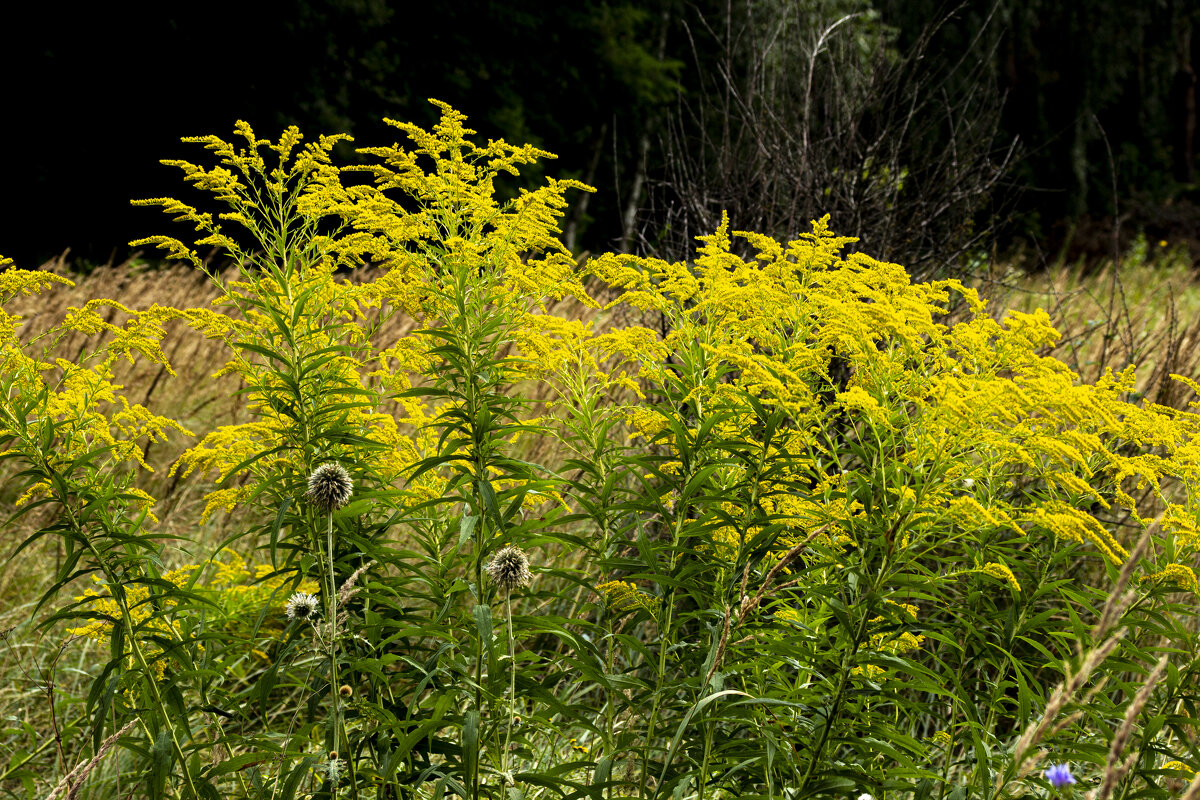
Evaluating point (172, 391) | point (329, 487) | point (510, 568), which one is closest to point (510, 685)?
point (510, 568)

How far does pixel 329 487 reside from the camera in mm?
2180

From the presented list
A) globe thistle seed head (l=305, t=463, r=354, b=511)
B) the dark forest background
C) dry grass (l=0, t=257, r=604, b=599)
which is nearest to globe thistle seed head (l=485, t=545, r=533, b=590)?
globe thistle seed head (l=305, t=463, r=354, b=511)

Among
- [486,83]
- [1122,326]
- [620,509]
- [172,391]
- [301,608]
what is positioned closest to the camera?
[301,608]

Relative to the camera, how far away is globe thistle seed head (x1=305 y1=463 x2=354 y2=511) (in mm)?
2166

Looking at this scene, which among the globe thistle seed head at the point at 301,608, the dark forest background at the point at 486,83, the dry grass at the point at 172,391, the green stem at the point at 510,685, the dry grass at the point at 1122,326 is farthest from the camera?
the dark forest background at the point at 486,83

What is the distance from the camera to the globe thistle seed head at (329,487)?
2.17 metres

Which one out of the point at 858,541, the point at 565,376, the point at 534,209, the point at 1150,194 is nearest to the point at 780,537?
the point at 858,541

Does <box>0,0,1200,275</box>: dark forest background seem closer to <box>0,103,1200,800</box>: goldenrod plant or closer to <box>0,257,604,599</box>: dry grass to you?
<box>0,257,604,599</box>: dry grass

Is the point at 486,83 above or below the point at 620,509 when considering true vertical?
above

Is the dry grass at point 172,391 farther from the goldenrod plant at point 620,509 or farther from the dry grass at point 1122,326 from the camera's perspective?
the dry grass at point 1122,326

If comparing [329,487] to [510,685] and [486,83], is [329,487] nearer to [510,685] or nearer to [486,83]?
[510,685]

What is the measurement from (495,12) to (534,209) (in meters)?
19.2

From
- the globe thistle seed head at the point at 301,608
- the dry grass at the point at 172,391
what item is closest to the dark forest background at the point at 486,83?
the dry grass at the point at 172,391

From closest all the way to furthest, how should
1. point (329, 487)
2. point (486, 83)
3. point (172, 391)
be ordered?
1. point (329, 487)
2. point (172, 391)
3. point (486, 83)
